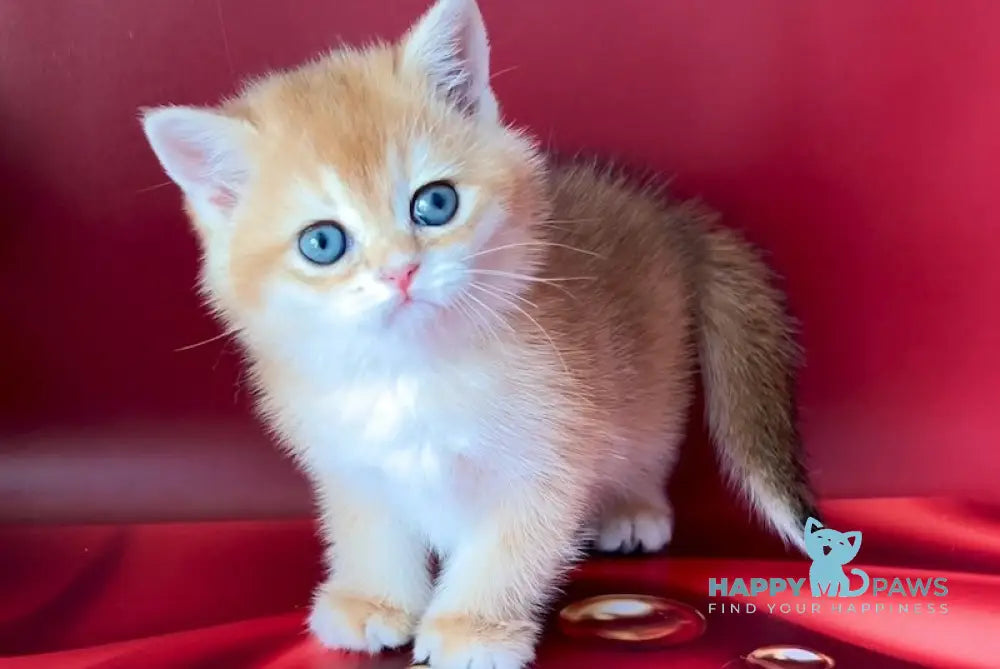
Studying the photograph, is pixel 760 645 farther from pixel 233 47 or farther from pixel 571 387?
pixel 233 47

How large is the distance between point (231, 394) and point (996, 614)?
0.96 metres

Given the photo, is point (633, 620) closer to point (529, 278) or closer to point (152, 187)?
point (529, 278)

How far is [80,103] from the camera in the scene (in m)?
1.41

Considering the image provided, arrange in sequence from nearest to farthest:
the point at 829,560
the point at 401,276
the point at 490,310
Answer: the point at 401,276, the point at 490,310, the point at 829,560

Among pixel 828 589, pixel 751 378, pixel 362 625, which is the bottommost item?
pixel 362 625

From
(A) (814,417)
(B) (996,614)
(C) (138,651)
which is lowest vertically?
(C) (138,651)

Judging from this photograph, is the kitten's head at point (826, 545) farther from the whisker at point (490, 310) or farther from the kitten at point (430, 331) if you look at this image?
the whisker at point (490, 310)

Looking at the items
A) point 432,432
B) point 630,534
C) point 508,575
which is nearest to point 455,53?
point 432,432

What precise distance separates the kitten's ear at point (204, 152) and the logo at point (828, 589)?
2.11 ft

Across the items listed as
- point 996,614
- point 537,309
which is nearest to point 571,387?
point 537,309

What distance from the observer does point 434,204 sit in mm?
968

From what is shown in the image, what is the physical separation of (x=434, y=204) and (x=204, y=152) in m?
0.21

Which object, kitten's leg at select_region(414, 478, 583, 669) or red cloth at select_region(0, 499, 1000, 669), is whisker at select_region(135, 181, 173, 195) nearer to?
red cloth at select_region(0, 499, 1000, 669)

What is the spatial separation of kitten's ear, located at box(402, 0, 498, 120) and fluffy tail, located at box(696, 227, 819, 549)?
41 cm
